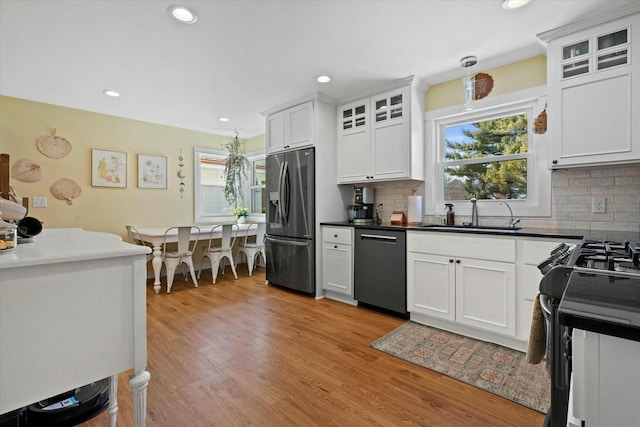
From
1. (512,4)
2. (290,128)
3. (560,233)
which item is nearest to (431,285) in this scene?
(560,233)

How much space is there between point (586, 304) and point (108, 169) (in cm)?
524

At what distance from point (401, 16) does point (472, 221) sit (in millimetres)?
1948

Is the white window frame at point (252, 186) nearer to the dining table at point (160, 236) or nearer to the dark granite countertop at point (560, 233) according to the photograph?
the dining table at point (160, 236)

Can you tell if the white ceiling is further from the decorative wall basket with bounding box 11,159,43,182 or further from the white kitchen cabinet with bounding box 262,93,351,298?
the decorative wall basket with bounding box 11,159,43,182

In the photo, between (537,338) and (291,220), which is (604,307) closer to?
(537,338)

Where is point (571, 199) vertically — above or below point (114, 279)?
above

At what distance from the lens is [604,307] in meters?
0.57

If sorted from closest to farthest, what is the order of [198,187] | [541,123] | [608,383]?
[608,383] → [541,123] → [198,187]

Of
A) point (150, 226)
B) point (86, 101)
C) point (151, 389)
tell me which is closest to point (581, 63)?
point (151, 389)

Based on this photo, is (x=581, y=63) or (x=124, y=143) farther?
(x=124, y=143)

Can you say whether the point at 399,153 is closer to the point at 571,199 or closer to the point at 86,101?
the point at 571,199

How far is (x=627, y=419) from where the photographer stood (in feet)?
1.66

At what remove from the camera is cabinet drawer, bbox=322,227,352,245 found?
134 inches

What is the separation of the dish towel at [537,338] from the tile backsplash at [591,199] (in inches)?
A: 67.1
